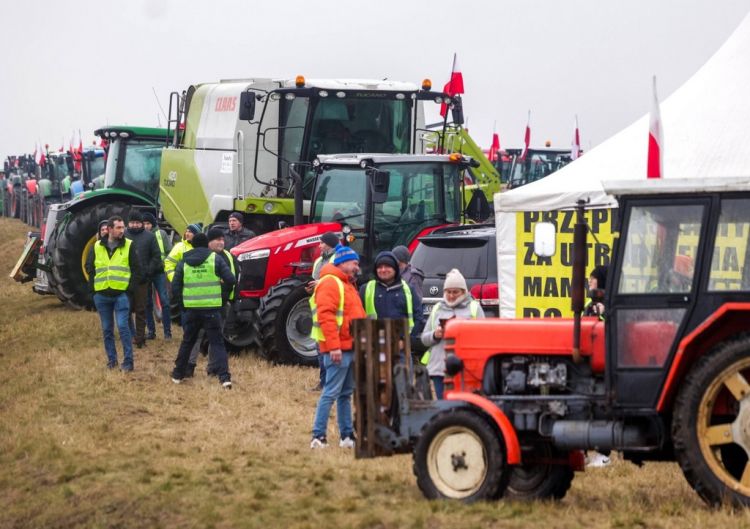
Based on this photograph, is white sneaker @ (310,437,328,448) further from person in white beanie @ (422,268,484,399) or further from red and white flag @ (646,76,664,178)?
red and white flag @ (646,76,664,178)

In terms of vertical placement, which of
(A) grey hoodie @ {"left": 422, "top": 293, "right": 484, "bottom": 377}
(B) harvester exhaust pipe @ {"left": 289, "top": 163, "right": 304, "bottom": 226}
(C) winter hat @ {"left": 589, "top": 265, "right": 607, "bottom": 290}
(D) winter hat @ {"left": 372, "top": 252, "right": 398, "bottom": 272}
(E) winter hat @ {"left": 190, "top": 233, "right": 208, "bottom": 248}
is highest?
(B) harvester exhaust pipe @ {"left": 289, "top": 163, "right": 304, "bottom": 226}

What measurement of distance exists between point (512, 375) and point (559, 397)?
1.29ft

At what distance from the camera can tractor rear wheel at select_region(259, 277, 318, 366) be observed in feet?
54.2

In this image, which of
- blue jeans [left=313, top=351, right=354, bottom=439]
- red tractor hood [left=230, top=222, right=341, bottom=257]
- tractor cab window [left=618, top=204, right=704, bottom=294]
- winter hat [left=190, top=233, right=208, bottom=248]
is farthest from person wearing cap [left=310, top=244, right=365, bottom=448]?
red tractor hood [left=230, top=222, right=341, bottom=257]

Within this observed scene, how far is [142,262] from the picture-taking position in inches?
740

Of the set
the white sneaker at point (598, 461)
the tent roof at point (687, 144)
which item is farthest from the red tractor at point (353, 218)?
the white sneaker at point (598, 461)

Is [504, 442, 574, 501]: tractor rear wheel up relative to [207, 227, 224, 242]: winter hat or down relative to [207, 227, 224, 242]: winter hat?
down

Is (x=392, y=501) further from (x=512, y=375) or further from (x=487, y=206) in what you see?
(x=487, y=206)

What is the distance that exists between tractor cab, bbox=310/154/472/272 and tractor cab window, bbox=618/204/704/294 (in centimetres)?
843

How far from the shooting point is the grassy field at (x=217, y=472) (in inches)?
348

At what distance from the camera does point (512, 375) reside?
30.2 ft

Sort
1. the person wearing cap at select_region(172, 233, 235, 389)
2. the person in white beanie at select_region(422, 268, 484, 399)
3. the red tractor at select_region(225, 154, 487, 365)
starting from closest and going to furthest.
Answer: the person in white beanie at select_region(422, 268, 484, 399), the person wearing cap at select_region(172, 233, 235, 389), the red tractor at select_region(225, 154, 487, 365)

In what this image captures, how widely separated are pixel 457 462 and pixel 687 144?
5086mm

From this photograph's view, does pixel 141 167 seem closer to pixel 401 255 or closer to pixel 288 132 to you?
pixel 288 132
